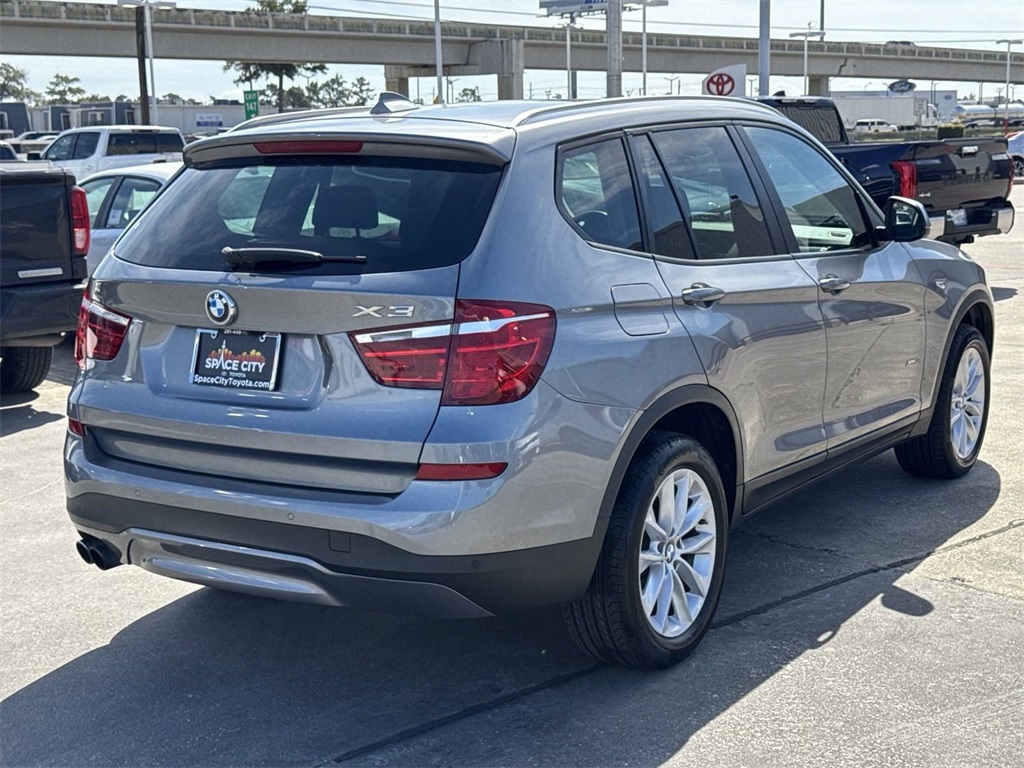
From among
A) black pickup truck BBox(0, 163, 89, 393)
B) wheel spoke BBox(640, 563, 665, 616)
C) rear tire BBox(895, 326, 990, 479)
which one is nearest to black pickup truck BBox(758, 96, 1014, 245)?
rear tire BBox(895, 326, 990, 479)

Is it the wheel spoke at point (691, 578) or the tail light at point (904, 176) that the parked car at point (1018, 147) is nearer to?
the tail light at point (904, 176)

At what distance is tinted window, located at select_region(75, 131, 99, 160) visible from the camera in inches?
961

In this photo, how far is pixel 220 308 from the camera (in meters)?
3.87

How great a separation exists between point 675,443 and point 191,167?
6.20 feet

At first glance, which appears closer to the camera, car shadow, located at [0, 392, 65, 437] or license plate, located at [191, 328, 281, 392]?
license plate, located at [191, 328, 281, 392]

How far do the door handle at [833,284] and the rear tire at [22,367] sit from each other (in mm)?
6346

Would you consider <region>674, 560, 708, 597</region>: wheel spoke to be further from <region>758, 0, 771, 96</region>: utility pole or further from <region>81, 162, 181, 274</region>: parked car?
<region>758, 0, 771, 96</region>: utility pole

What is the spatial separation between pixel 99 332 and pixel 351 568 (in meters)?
1.26

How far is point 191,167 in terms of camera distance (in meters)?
4.46

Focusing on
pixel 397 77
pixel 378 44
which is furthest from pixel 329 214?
pixel 397 77

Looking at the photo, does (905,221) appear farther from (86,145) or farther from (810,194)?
(86,145)

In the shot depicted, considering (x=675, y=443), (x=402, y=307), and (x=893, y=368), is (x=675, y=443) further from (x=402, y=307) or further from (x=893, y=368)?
(x=893, y=368)

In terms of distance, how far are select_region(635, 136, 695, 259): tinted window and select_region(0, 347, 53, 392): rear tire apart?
6333mm

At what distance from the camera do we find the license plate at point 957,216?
13172 mm
